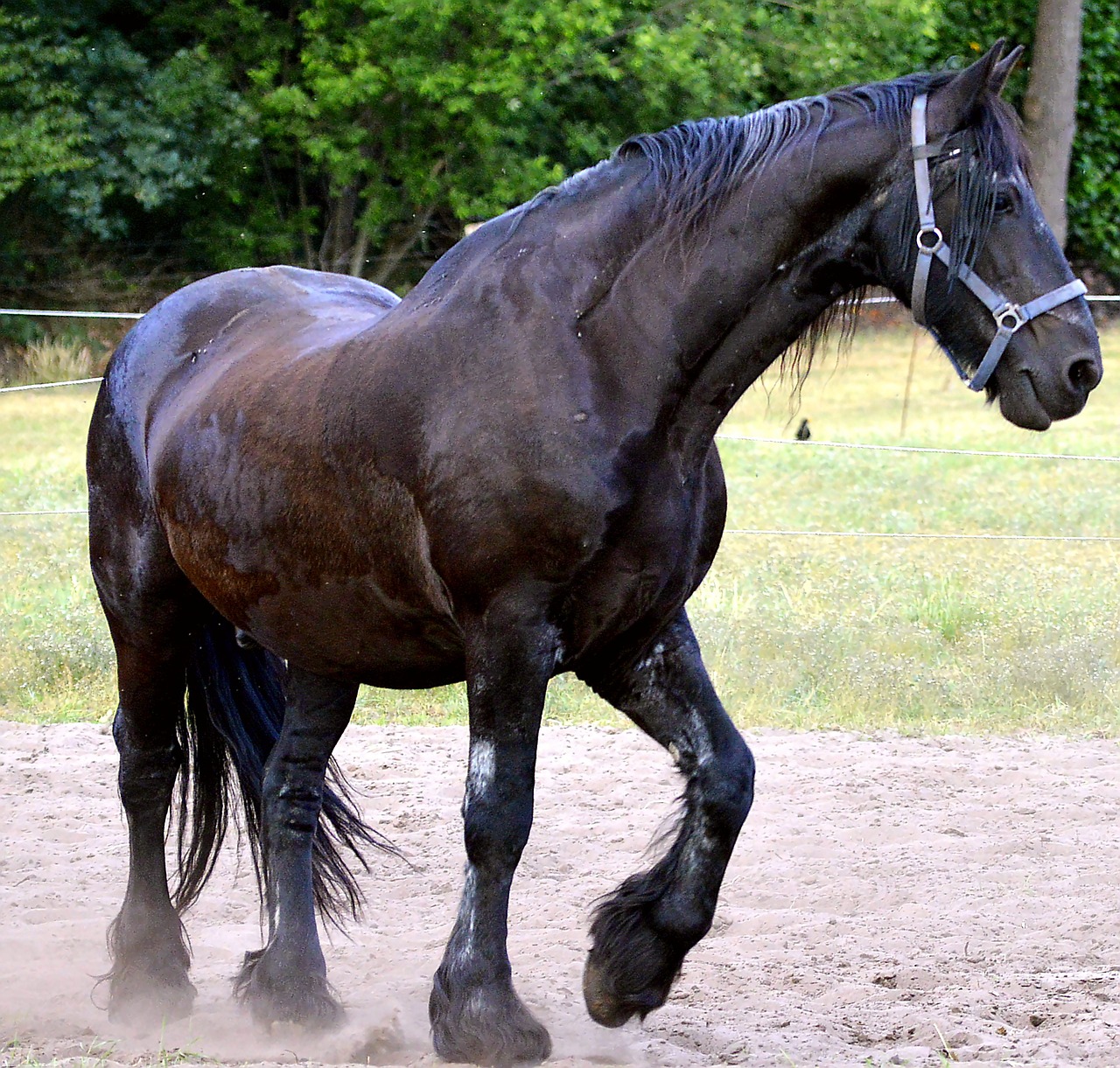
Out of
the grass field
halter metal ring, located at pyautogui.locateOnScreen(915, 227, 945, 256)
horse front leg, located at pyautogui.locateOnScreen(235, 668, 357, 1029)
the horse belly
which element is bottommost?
the grass field

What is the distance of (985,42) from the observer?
62.5 feet

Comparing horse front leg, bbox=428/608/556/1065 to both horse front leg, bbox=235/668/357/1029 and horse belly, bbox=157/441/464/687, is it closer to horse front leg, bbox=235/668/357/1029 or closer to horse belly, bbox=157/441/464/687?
horse belly, bbox=157/441/464/687

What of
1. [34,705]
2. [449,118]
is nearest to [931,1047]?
[34,705]

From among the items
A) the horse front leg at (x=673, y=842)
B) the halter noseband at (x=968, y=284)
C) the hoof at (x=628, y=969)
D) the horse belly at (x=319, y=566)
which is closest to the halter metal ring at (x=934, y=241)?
the halter noseband at (x=968, y=284)

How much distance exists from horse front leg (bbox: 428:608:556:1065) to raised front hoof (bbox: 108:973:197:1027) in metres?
0.93

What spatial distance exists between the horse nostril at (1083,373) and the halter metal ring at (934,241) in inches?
12.7

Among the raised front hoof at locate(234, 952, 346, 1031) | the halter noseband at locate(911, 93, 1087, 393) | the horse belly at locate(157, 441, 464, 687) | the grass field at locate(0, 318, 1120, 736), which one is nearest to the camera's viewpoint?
the halter noseband at locate(911, 93, 1087, 393)

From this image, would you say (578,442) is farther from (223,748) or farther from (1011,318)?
(223,748)

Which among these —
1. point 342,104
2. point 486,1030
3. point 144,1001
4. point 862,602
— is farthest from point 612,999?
point 342,104

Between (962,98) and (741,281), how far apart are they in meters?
0.52

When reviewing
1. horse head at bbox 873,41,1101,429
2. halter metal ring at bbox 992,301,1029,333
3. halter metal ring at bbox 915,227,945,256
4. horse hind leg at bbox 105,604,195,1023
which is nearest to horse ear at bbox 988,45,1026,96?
horse head at bbox 873,41,1101,429

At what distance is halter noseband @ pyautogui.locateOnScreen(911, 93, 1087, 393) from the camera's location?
261 cm

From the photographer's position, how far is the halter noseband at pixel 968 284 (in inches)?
103

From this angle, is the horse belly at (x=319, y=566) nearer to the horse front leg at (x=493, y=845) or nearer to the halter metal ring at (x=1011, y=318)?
the horse front leg at (x=493, y=845)
